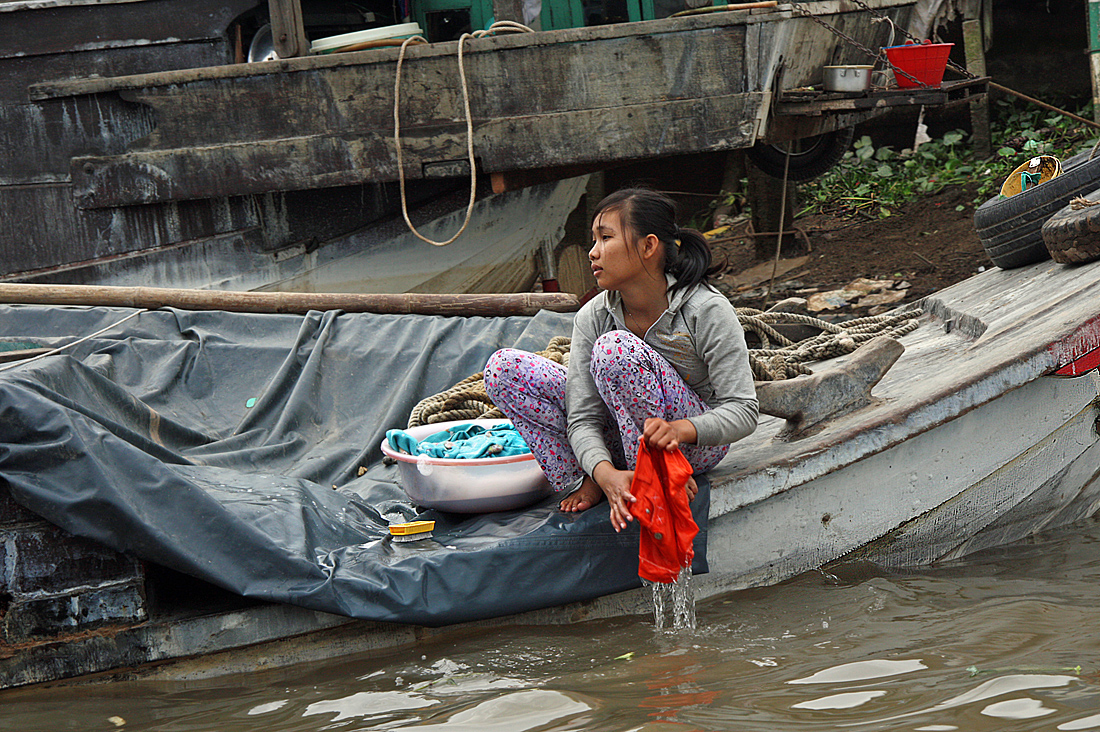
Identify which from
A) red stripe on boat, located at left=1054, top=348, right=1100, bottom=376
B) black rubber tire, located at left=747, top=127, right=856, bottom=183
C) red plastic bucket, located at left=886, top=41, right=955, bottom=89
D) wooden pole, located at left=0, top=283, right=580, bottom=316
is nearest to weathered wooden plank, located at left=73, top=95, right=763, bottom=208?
red plastic bucket, located at left=886, top=41, right=955, bottom=89

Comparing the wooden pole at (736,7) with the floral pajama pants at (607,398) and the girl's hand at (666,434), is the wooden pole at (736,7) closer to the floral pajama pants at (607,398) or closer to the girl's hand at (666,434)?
the floral pajama pants at (607,398)

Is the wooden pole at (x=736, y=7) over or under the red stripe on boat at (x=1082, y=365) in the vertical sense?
over

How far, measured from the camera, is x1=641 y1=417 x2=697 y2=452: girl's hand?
207 centimetres

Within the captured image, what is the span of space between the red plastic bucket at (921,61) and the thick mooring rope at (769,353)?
2186 mm

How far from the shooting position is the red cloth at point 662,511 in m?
2.10

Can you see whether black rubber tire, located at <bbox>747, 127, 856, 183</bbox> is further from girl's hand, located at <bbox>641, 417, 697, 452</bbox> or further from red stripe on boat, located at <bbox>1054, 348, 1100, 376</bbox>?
girl's hand, located at <bbox>641, 417, 697, 452</bbox>

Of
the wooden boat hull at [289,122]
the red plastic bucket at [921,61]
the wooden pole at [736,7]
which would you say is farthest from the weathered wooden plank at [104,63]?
the red plastic bucket at [921,61]

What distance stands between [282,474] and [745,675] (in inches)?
66.7

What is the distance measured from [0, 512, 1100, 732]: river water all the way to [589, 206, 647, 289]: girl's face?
901 mm

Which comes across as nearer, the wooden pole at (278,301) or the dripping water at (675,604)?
the dripping water at (675,604)

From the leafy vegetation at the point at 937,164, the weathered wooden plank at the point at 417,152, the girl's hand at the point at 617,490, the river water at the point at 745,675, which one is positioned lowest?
the river water at the point at 745,675

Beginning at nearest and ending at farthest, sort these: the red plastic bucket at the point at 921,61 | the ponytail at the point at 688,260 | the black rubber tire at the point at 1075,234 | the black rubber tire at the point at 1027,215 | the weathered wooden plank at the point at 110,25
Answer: the ponytail at the point at 688,260
the black rubber tire at the point at 1075,234
the black rubber tire at the point at 1027,215
the red plastic bucket at the point at 921,61
the weathered wooden plank at the point at 110,25

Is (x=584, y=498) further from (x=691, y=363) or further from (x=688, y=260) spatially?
(x=688, y=260)

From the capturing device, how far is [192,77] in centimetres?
589
